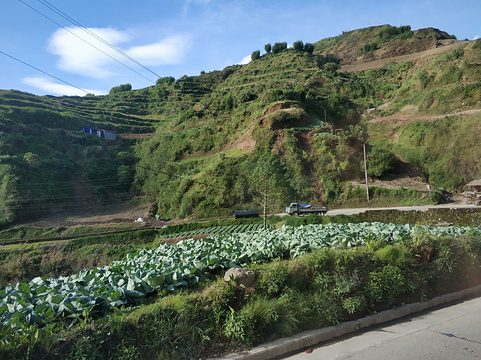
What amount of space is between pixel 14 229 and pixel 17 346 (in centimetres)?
4592

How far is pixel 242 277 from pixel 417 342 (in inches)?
110

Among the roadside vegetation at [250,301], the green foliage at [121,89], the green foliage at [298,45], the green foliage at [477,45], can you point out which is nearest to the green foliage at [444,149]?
the green foliage at [477,45]

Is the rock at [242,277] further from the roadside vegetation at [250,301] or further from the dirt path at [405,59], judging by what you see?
the dirt path at [405,59]

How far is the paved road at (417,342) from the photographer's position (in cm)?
425

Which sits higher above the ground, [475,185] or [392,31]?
[392,31]

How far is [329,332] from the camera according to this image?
4.87 meters

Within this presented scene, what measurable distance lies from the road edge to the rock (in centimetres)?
103

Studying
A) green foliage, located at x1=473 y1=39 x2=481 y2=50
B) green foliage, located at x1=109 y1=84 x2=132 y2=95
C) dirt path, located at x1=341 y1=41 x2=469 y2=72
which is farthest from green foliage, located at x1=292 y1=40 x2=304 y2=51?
green foliage, located at x1=109 y1=84 x2=132 y2=95

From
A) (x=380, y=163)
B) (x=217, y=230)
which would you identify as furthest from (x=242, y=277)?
(x=380, y=163)

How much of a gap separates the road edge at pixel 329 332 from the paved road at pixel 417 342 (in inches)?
6.1

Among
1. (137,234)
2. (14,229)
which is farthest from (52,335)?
(14,229)

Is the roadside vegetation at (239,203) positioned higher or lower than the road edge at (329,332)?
higher

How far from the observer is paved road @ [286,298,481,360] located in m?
4.25

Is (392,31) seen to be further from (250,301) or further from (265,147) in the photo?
(250,301)
